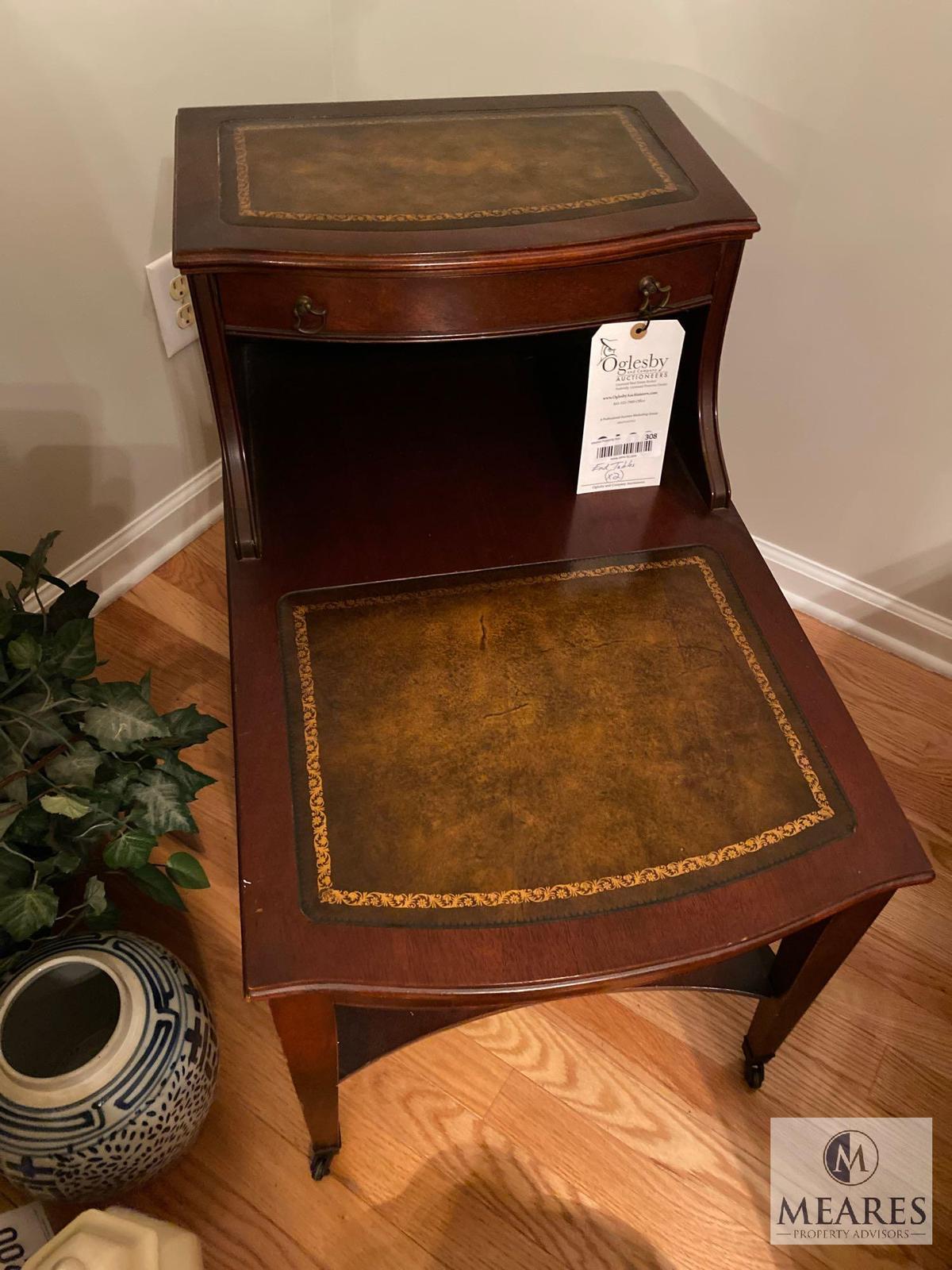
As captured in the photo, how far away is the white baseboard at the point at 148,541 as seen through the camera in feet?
4.50

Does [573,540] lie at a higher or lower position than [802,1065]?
higher

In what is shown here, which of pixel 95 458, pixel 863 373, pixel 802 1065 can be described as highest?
pixel 863 373

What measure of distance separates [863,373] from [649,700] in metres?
0.67

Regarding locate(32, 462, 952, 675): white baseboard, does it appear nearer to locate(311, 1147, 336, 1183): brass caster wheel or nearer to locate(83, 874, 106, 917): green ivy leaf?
locate(83, 874, 106, 917): green ivy leaf

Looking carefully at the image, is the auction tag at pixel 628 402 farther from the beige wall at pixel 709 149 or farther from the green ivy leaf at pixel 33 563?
the green ivy leaf at pixel 33 563

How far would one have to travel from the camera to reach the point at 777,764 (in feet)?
2.45

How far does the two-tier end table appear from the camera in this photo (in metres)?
0.67

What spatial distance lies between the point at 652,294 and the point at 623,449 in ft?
0.52

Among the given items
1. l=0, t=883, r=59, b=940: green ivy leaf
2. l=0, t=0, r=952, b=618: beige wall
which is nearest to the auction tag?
l=0, t=0, r=952, b=618: beige wall

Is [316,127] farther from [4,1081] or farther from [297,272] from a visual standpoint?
[4,1081]

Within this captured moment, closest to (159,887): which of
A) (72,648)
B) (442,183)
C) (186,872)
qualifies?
(186,872)

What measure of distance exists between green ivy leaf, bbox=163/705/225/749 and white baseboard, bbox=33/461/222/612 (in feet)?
1.47

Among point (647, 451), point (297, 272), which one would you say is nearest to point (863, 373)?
point (647, 451)

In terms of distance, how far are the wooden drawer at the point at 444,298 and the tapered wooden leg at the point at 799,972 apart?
0.52m
